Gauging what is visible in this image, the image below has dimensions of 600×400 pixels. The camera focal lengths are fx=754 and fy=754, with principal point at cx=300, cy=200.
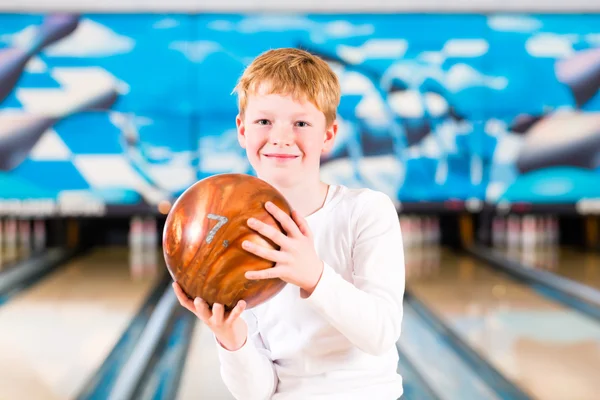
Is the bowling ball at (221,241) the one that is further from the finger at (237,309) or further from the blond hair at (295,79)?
the blond hair at (295,79)

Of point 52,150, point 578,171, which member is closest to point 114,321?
point 52,150

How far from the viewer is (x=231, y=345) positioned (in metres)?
1.13

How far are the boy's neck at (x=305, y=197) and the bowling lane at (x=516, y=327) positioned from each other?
6.06 feet

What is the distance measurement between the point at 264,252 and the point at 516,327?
293cm

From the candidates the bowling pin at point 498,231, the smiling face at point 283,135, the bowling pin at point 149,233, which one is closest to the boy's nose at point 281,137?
the smiling face at point 283,135

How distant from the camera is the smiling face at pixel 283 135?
1157 millimetres

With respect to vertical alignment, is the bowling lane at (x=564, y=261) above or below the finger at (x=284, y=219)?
below

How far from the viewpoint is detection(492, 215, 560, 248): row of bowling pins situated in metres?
5.82

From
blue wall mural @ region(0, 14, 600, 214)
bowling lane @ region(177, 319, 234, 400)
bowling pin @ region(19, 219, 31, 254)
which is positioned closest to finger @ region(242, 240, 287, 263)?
bowling lane @ region(177, 319, 234, 400)

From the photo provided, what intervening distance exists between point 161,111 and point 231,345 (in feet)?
14.7

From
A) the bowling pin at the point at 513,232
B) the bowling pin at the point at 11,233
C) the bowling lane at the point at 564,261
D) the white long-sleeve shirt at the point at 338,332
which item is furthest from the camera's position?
the bowling pin at the point at 513,232

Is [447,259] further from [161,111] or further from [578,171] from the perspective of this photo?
[161,111]

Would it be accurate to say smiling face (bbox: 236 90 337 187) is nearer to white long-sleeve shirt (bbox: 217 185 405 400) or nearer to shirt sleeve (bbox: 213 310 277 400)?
white long-sleeve shirt (bbox: 217 185 405 400)

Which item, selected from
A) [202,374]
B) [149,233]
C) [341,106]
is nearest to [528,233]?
[341,106]
